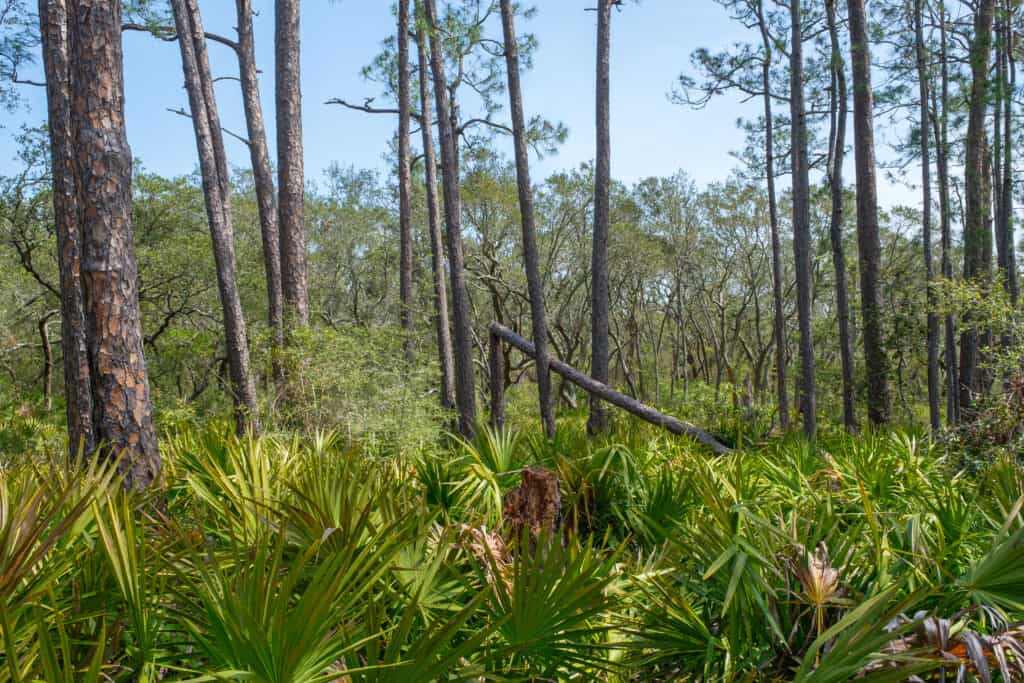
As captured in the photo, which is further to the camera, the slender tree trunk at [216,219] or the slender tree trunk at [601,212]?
the slender tree trunk at [601,212]

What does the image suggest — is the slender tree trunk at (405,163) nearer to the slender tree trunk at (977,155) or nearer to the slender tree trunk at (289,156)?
the slender tree trunk at (289,156)

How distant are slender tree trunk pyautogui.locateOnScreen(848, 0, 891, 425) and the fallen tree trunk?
4.22 metres

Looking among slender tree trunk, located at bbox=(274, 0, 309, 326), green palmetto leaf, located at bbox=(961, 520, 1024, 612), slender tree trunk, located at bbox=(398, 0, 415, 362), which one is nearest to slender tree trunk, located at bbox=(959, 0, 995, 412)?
green palmetto leaf, located at bbox=(961, 520, 1024, 612)

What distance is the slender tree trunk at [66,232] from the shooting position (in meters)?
6.10

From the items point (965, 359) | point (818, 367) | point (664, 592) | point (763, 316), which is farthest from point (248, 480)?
point (763, 316)

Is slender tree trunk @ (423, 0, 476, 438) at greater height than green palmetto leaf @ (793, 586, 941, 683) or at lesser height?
greater

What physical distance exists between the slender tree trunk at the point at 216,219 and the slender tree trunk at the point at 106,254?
18.1 ft

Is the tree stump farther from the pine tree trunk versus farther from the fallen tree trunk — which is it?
the pine tree trunk

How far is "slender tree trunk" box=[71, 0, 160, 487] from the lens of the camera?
16.2ft

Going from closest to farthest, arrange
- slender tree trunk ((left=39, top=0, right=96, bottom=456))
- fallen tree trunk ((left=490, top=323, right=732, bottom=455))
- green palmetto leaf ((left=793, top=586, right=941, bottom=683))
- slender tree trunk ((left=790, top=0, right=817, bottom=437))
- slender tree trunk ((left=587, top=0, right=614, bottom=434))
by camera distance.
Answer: green palmetto leaf ((left=793, top=586, right=941, bottom=683)), slender tree trunk ((left=39, top=0, right=96, bottom=456)), fallen tree trunk ((left=490, top=323, right=732, bottom=455)), slender tree trunk ((left=587, top=0, right=614, bottom=434)), slender tree trunk ((left=790, top=0, right=817, bottom=437))

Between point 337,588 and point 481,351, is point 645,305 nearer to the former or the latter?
point 481,351


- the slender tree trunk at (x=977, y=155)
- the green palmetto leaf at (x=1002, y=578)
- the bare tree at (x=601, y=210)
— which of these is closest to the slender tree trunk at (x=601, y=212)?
the bare tree at (x=601, y=210)

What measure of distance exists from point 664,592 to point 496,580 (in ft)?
2.28

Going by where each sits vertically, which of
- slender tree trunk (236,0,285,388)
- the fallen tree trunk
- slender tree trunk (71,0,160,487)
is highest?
A: slender tree trunk (236,0,285,388)
